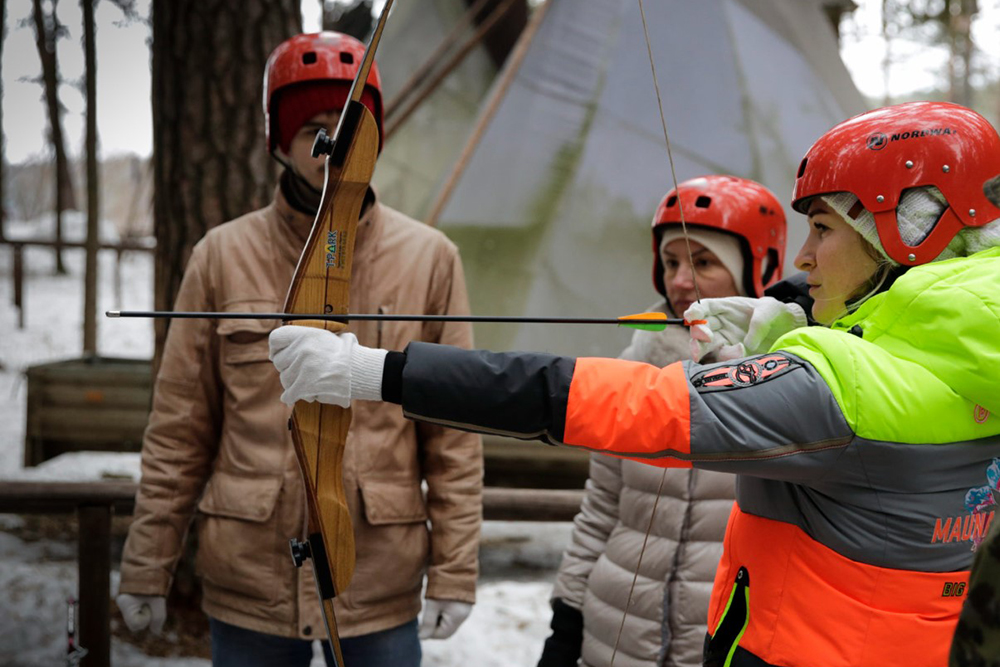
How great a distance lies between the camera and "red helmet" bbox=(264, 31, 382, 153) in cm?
222

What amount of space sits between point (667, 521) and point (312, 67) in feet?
4.51

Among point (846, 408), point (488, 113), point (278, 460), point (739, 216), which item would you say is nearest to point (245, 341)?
point (278, 460)

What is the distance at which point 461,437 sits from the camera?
2248 mm

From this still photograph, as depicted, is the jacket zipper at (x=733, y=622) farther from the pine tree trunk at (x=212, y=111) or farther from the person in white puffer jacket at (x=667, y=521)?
the pine tree trunk at (x=212, y=111)

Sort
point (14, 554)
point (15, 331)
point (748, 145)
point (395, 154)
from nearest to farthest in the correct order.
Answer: point (14, 554)
point (748, 145)
point (395, 154)
point (15, 331)

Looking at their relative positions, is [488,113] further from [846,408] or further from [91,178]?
[846,408]

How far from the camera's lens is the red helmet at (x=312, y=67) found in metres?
2.22

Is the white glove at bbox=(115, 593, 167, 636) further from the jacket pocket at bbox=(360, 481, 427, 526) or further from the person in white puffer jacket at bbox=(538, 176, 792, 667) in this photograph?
the person in white puffer jacket at bbox=(538, 176, 792, 667)

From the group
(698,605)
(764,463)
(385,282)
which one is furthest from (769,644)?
(385,282)

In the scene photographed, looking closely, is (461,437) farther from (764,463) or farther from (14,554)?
(14,554)

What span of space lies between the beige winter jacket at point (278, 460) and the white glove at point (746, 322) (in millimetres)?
642

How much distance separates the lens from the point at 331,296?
174 cm

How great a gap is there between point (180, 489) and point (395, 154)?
5254 mm

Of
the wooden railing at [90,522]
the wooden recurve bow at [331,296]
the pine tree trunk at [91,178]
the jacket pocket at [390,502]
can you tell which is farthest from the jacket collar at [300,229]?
the pine tree trunk at [91,178]
